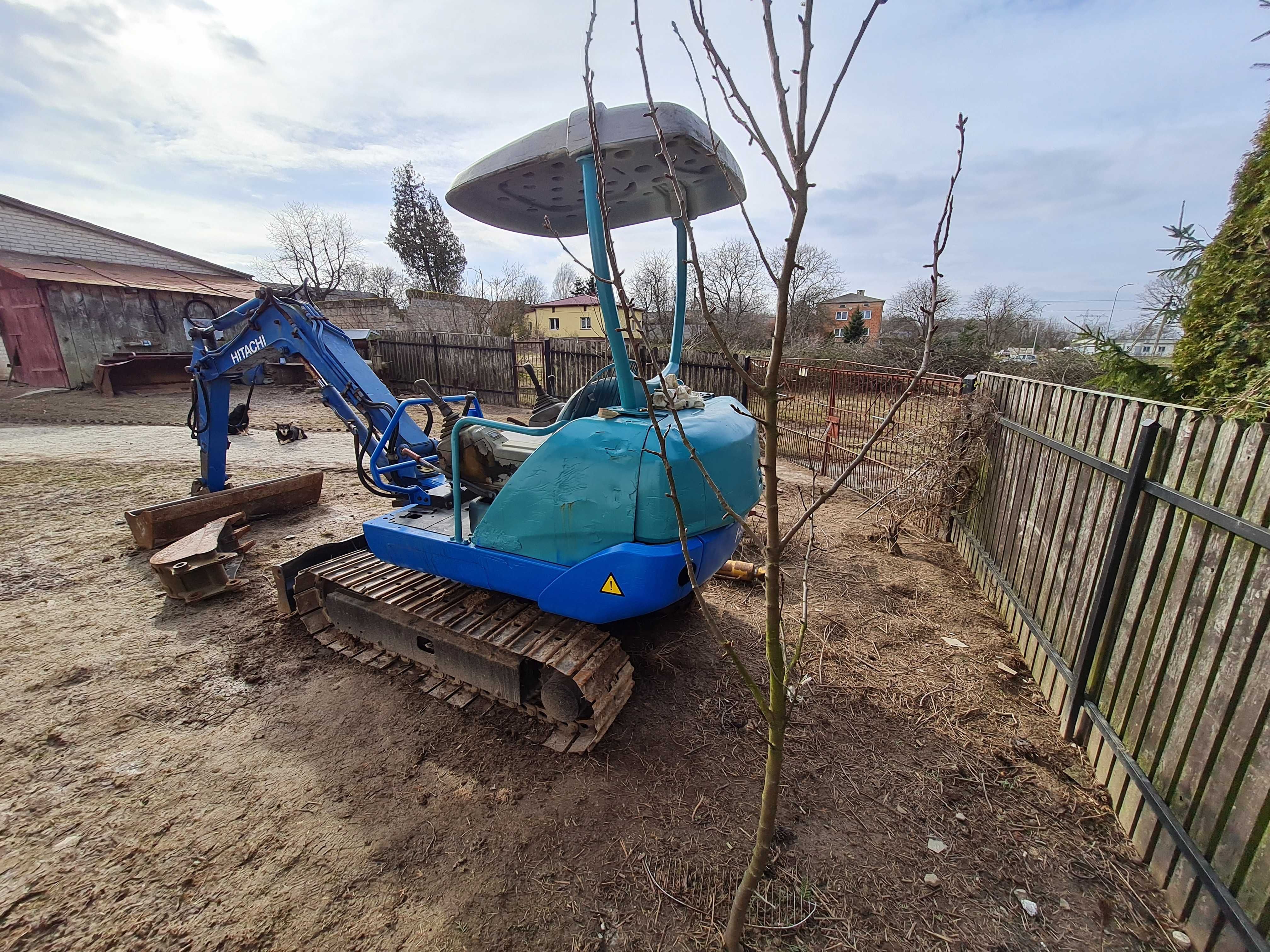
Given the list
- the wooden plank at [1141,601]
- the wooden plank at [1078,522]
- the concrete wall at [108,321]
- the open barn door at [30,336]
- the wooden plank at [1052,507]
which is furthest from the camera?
the concrete wall at [108,321]

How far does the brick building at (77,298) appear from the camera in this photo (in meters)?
13.9

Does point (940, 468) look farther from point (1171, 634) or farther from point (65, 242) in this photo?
point (65, 242)

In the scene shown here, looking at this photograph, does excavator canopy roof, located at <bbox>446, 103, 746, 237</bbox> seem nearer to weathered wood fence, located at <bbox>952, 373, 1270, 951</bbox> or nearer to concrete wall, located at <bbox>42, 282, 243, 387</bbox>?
weathered wood fence, located at <bbox>952, 373, 1270, 951</bbox>

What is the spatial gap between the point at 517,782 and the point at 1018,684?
313 centimetres

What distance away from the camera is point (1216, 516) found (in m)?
2.05

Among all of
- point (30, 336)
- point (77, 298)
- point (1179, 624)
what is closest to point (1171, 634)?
point (1179, 624)

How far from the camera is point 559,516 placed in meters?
2.65

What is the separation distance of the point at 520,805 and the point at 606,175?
3.23m

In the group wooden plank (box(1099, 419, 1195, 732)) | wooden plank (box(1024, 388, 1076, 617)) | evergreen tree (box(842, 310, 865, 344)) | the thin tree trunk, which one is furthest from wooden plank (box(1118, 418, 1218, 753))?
evergreen tree (box(842, 310, 865, 344))

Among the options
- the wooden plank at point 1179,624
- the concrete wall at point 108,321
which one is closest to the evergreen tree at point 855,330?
the concrete wall at point 108,321

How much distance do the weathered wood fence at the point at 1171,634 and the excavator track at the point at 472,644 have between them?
2.35m

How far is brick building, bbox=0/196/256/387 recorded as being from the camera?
13.9 metres

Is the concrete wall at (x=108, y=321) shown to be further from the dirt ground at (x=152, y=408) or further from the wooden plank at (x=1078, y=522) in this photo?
the wooden plank at (x=1078, y=522)

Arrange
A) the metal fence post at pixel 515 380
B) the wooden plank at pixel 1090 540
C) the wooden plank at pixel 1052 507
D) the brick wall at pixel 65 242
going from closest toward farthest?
the wooden plank at pixel 1090 540 → the wooden plank at pixel 1052 507 → the metal fence post at pixel 515 380 → the brick wall at pixel 65 242
